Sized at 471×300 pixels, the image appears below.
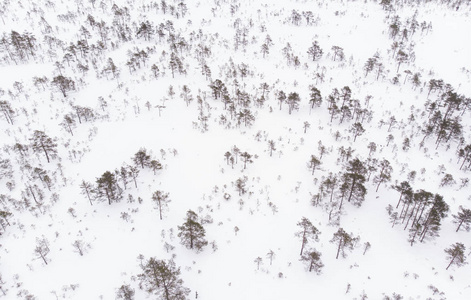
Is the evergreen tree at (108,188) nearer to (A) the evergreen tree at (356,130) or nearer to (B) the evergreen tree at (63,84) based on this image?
(B) the evergreen tree at (63,84)

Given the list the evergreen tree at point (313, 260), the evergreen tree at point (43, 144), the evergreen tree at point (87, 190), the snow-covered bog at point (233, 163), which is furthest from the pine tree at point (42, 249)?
the evergreen tree at point (313, 260)

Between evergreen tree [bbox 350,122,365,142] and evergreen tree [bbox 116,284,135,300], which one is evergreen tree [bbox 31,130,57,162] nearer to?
evergreen tree [bbox 116,284,135,300]

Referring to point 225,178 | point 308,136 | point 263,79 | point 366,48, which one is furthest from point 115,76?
point 366,48

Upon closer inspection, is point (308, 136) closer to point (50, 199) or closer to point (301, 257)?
point (301, 257)

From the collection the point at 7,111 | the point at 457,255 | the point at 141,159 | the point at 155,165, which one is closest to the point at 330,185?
the point at 457,255

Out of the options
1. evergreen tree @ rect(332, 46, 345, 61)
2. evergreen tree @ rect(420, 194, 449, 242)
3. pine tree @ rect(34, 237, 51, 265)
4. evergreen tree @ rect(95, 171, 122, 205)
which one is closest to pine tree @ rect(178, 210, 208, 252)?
evergreen tree @ rect(95, 171, 122, 205)

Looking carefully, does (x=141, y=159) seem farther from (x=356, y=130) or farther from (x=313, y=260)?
(x=356, y=130)
